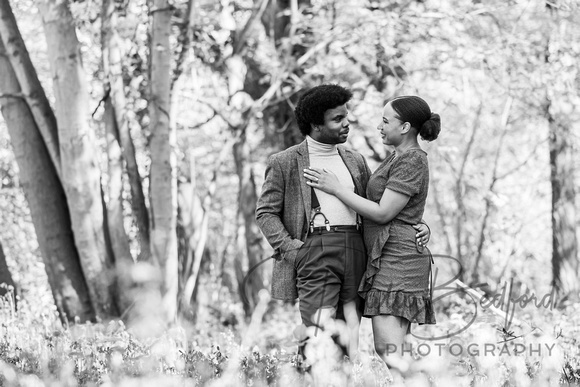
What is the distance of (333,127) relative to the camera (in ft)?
14.1

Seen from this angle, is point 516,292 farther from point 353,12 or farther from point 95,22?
point 95,22

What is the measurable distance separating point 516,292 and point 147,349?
26.4 ft

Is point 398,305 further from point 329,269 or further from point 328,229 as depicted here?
point 328,229

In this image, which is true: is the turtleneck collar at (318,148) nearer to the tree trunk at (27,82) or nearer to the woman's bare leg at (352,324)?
the woman's bare leg at (352,324)

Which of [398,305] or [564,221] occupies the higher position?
[398,305]

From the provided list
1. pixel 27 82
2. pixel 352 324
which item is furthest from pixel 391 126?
pixel 27 82

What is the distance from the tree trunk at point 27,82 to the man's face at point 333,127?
333cm

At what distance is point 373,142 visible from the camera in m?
11.3

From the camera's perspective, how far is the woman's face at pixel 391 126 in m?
4.24

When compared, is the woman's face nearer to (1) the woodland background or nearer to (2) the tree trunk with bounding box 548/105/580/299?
(1) the woodland background

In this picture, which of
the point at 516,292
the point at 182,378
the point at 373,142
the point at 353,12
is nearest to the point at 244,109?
the point at 353,12

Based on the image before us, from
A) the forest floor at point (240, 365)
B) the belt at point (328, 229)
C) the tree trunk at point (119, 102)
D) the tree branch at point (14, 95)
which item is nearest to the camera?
the forest floor at point (240, 365)

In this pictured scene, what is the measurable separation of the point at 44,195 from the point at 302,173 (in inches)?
137

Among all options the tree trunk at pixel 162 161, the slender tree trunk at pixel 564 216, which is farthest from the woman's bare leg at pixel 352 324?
the slender tree trunk at pixel 564 216
